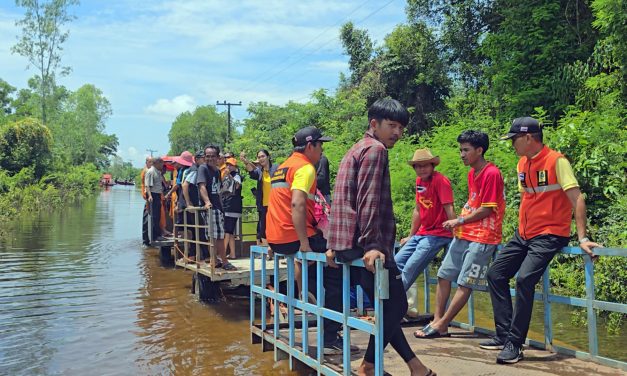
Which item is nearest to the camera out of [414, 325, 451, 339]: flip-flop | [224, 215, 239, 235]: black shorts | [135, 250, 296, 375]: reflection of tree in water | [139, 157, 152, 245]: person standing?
[414, 325, 451, 339]: flip-flop

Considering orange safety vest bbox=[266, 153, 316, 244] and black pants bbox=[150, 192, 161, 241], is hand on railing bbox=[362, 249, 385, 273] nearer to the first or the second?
orange safety vest bbox=[266, 153, 316, 244]

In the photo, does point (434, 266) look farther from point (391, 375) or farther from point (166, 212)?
point (391, 375)

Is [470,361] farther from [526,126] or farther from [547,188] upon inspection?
[526,126]

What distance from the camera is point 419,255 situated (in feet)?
16.1

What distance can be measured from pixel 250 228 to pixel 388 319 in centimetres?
1662

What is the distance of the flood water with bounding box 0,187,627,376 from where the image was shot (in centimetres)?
558

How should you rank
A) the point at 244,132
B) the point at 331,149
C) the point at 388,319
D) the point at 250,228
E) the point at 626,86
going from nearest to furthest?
the point at 388,319, the point at 626,86, the point at 331,149, the point at 250,228, the point at 244,132

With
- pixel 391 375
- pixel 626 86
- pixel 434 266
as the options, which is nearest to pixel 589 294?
pixel 391 375

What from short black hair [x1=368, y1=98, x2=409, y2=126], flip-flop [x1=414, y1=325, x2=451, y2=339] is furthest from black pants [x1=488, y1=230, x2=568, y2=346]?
short black hair [x1=368, y1=98, x2=409, y2=126]

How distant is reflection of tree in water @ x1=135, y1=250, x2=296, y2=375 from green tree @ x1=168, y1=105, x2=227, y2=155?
78590mm

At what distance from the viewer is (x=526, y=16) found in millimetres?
14016

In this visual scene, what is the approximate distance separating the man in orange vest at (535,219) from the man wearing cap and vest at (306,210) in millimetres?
1328

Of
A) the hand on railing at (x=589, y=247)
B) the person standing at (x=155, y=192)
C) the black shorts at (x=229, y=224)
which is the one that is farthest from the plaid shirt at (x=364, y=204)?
the person standing at (x=155, y=192)

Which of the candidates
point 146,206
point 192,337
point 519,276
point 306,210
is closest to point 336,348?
point 306,210
